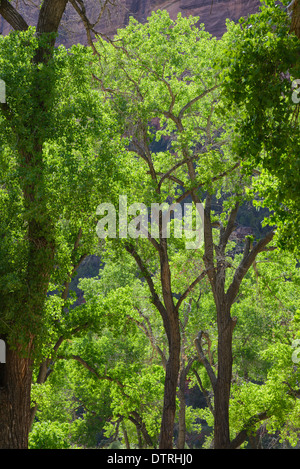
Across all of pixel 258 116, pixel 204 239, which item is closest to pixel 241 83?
pixel 258 116

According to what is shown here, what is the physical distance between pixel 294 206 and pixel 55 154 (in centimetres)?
396

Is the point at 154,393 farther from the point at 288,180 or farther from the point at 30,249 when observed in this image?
the point at 288,180

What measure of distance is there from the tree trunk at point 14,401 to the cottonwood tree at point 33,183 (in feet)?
0.05

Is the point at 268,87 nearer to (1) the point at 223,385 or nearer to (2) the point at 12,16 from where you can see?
(2) the point at 12,16

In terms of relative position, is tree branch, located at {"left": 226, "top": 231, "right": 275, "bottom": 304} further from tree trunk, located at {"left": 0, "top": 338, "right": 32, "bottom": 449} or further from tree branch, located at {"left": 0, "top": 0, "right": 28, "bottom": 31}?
tree branch, located at {"left": 0, "top": 0, "right": 28, "bottom": 31}

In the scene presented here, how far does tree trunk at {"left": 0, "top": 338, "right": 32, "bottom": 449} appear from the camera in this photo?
7.48m

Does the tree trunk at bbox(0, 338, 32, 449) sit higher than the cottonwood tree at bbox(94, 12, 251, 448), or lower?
lower

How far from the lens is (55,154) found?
794cm

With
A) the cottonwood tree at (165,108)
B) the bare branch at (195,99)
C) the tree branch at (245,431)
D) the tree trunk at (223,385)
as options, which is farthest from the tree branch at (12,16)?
the tree branch at (245,431)

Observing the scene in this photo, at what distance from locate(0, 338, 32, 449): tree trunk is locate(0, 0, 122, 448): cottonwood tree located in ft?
0.05

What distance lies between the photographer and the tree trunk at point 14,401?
7477 mm

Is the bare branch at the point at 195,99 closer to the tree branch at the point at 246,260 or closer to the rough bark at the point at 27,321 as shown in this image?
the tree branch at the point at 246,260

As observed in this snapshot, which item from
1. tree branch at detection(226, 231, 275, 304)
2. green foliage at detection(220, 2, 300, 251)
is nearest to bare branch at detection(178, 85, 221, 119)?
tree branch at detection(226, 231, 275, 304)

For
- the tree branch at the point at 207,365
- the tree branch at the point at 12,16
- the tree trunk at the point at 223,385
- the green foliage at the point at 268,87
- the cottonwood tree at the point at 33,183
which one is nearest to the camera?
the green foliage at the point at 268,87
